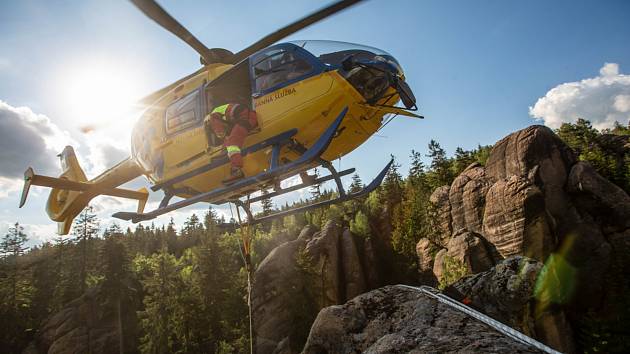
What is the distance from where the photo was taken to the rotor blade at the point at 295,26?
444cm

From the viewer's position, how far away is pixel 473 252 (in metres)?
22.5

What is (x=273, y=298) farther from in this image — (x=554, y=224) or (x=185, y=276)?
(x=554, y=224)

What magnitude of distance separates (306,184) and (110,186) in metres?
5.55

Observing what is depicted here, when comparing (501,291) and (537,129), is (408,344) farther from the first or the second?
(537,129)

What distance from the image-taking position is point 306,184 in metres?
6.45

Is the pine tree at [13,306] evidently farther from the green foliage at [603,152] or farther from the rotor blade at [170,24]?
the green foliage at [603,152]

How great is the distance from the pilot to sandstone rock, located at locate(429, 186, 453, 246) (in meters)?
26.0

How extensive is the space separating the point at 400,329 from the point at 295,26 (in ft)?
14.7

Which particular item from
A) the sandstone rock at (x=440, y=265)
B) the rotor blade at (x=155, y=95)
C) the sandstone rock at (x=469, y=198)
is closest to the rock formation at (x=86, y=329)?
the sandstone rock at (x=440, y=265)

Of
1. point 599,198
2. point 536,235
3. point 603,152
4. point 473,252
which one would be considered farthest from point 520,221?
point 603,152

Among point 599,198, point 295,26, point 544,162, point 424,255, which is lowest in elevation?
point 424,255

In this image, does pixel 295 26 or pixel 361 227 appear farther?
pixel 361 227

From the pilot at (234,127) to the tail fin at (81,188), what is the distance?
3.92 metres

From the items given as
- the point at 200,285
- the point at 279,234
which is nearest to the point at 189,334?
the point at 200,285
